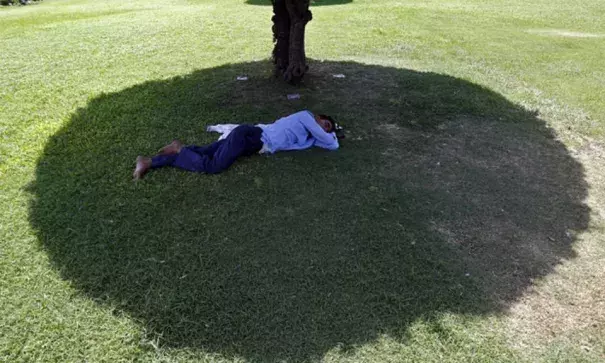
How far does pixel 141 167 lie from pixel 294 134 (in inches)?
63.9

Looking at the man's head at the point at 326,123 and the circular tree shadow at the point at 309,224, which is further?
the man's head at the point at 326,123

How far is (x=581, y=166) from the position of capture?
5.13 meters

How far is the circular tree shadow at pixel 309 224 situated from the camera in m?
3.15

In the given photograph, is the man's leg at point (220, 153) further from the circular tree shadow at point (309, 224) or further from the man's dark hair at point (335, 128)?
the man's dark hair at point (335, 128)

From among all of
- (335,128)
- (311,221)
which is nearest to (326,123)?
(335,128)

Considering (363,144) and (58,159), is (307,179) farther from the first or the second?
(58,159)

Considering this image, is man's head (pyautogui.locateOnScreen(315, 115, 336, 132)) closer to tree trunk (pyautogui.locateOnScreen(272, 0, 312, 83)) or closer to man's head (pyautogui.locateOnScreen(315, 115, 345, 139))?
man's head (pyautogui.locateOnScreen(315, 115, 345, 139))

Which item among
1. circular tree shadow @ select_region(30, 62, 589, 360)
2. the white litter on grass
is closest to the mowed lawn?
circular tree shadow @ select_region(30, 62, 589, 360)

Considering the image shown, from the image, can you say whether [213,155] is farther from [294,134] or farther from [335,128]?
[335,128]

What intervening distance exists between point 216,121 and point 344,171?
1977 mm

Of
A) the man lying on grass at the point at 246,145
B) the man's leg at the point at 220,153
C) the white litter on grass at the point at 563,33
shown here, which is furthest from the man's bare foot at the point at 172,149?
the white litter on grass at the point at 563,33

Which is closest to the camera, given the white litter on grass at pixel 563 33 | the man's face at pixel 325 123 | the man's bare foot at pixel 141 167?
the man's bare foot at pixel 141 167

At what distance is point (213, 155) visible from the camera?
4777 millimetres

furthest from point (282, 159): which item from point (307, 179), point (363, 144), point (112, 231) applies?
point (112, 231)
